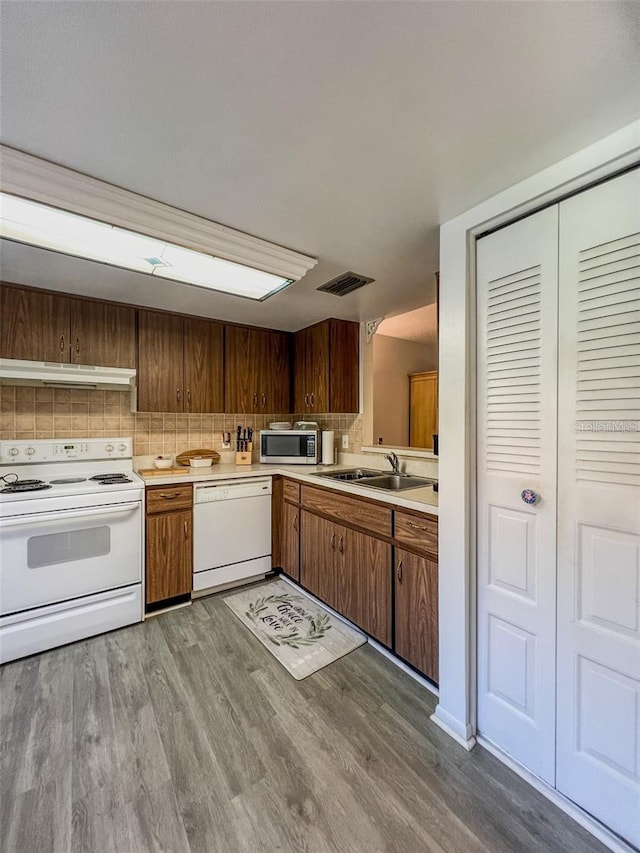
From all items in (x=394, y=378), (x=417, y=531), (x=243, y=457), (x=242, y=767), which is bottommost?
(x=242, y=767)

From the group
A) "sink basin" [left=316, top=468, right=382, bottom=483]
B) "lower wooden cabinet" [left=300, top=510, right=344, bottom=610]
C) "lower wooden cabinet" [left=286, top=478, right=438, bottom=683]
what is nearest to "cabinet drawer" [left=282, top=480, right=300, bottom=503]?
"lower wooden cabinet" [left=286, top=478, right=438, bottom=683]

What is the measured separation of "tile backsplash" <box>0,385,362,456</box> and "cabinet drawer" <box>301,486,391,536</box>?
790 millimetres

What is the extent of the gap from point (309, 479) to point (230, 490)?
64cm

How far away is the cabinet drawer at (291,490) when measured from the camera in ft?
9.19

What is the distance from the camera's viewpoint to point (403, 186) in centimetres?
138

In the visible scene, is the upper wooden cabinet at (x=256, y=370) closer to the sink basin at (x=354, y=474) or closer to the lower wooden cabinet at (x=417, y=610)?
the sink basin at (x=354, y=474)

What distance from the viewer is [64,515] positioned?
2115mm

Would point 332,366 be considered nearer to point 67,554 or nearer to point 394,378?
point 394,378

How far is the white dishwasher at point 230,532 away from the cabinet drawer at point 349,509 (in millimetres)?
456

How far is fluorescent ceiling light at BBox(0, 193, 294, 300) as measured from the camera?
1.41m

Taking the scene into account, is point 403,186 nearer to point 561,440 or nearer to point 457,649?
point 561,440

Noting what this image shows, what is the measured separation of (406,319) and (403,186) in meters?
2.49

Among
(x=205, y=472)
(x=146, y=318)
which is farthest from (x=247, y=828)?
(x=146, y=318)

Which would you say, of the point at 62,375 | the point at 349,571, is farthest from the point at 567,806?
the point at 62,375
